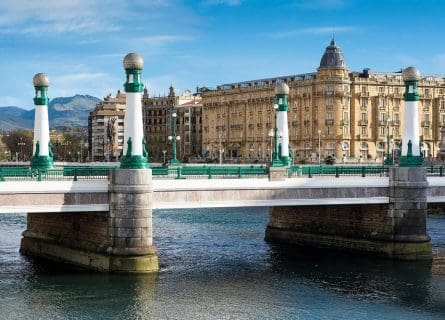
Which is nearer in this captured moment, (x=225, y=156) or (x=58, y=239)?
(x=58, y=239)

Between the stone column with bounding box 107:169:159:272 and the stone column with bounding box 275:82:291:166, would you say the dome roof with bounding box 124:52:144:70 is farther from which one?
the stone column with bounding box 275:82:291:166

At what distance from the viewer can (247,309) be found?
39.5 meters

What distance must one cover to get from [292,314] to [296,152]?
135m

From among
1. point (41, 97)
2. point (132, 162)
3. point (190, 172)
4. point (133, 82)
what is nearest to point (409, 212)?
point (190, 172)

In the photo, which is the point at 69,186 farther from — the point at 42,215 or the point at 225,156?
the point at 225,156

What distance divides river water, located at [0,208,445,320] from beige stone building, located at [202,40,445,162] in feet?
346

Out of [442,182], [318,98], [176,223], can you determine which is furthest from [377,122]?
[442,182]

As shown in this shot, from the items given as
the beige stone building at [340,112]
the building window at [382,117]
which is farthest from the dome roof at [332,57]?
the building window at [382,117]

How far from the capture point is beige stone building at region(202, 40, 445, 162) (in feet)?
542

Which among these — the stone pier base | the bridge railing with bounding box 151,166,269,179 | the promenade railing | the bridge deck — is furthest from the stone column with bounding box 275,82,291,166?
the bridge railing with bounding box 151,166,269,179

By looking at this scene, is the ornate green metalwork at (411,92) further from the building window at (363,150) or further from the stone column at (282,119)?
the building window at (363,150)

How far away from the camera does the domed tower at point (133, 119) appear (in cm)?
4438

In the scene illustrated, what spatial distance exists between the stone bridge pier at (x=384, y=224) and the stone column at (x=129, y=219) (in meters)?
16.1

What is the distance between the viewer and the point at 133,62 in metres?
45.1
